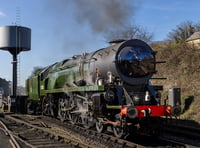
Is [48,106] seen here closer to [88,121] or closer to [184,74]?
[88,121]

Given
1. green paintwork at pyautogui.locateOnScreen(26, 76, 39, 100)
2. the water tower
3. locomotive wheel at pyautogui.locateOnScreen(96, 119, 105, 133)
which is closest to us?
locomotive wheel at pyautogui.locateOnScreen(96, 119, 105, 133)

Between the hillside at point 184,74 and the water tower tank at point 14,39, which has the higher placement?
the water tower tank at point 14,39

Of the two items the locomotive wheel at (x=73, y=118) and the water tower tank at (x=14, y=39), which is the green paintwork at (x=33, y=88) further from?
the water tower tank at (x=14, y=39)

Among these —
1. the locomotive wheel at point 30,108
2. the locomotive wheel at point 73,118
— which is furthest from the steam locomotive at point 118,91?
the locomotive wheel at point 30,108

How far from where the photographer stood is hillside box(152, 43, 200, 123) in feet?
61.1

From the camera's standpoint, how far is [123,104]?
11188 millimetres

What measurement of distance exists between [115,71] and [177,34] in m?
39.8

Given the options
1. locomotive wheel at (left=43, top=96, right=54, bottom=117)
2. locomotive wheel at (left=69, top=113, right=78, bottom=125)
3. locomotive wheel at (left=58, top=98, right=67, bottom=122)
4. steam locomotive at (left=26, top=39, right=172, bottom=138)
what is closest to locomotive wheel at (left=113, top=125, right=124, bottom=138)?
steam locomotive at (left=26, top=39, right=172, bottom=138)

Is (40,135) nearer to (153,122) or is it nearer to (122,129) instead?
(122,129)

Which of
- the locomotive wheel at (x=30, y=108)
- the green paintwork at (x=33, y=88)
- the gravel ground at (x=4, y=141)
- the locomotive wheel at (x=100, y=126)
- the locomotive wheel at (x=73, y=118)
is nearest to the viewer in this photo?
the gravel ground at (x=4, y=141)

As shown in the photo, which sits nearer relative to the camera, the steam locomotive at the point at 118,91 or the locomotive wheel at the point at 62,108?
the steam locomotive at the point at 118,91

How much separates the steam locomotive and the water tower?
22.5 metres

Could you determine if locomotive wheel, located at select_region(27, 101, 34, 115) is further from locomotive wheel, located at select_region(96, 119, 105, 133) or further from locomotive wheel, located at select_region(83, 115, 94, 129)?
locomotive wheel, located at select_region(96, 119, 105, 133)

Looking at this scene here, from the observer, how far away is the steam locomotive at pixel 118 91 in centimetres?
1066
